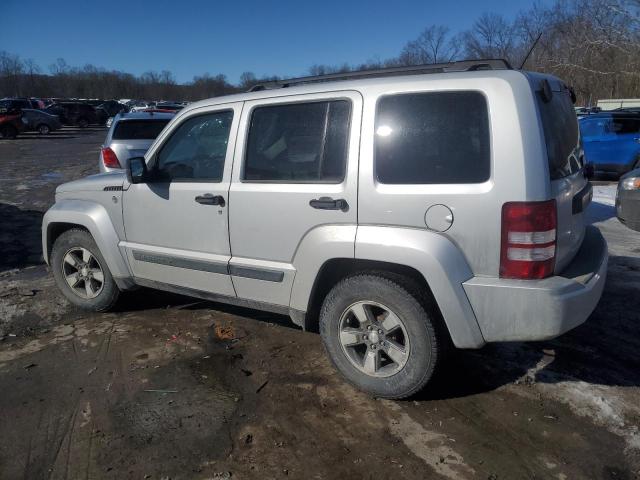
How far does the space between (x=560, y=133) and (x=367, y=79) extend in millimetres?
1220

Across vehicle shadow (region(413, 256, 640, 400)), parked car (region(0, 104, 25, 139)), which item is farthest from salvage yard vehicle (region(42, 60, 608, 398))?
parked car (region(0, 104, 25, 139))

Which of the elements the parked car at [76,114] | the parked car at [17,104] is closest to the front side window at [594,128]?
the parked car at [17,104]

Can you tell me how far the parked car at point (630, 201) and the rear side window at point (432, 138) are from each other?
199 inches

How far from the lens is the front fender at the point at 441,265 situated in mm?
2812

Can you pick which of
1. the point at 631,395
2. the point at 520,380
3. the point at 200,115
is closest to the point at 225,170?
the point at 200,115

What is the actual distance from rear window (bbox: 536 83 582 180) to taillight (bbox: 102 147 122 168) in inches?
305

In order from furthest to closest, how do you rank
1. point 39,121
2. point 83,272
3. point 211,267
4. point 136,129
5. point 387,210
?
1. point 39,121
2. point 136,129
3. point 83,272
4. point 211,267
5. point 387,210

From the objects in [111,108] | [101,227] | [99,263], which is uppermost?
[111,108]

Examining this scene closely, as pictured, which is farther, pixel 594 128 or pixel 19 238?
pixel 594 128

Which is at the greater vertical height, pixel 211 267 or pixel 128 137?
pixel 128 137

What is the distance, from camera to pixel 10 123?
1098 inches

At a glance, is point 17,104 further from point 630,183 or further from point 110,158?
point 630,183

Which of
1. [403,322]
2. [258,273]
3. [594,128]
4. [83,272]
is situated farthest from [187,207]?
[594,128]

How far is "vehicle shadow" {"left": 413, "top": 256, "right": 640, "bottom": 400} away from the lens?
3418mm
